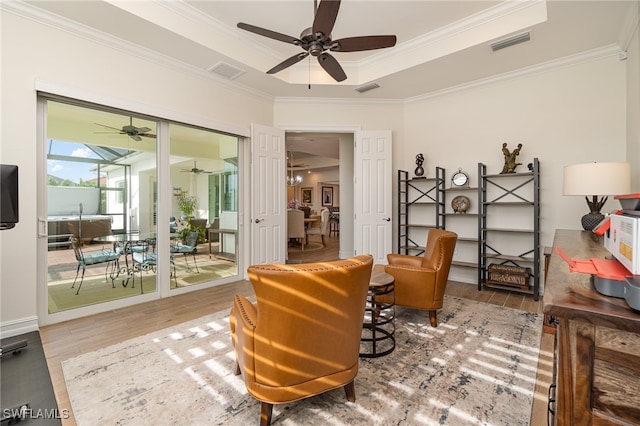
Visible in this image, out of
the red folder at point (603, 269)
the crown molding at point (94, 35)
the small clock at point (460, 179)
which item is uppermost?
the crown molding at point (94, 35)

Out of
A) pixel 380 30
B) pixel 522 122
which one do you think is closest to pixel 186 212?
pixel 380 30

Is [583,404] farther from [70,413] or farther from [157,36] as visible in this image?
[157,36]

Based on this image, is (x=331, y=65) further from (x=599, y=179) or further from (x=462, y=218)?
(x=462, y=218)

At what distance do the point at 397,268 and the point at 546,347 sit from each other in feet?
4.50

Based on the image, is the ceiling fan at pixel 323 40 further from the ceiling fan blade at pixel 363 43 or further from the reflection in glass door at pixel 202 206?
the reflection in glass door at pixel 202 206

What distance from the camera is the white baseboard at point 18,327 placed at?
2.66 metres

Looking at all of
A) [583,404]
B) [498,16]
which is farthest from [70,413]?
[498,16]

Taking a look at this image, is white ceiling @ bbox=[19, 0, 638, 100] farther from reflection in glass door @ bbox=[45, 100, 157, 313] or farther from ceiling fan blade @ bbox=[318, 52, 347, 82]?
reflection in glass door @ bbox=[45, 100, 157, 313]

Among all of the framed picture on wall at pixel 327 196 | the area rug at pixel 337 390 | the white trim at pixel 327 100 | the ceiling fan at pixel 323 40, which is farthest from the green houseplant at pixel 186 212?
the framed picture on wall at pixel 327 196

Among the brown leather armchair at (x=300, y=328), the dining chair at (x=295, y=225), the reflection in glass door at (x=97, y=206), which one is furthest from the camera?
→ the dining chair at (x=295, y=225)

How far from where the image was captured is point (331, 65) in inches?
121

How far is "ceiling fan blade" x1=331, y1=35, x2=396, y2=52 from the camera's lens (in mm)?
2668

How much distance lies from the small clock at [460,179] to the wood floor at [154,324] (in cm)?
158

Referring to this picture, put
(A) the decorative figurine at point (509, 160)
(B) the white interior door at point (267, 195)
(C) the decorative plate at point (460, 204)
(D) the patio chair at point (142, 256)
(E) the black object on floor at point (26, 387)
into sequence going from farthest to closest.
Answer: (B) the white interior door at point (267, 195) → (C) the decorative plate at point (460, 204) → (A) the decorative figurine at point (509, 160) → (D) the patio chair at point (142, 256) → (E) the black object on floor at point (26, 387)
